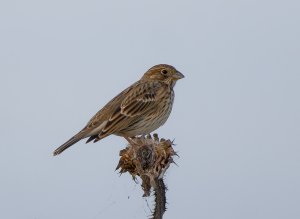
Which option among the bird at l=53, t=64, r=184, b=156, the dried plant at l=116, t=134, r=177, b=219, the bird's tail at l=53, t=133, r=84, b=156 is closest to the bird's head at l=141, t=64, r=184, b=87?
the bird at l=53, t=64, r=184, b=156

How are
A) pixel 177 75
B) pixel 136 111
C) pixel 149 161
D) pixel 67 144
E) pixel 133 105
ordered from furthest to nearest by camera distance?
pixel 177 75 → pixel 133 105 → pixel 136 111 → pixel 67 144 → pixel 149 161

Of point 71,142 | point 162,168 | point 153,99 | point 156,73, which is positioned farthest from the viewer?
point 156,73

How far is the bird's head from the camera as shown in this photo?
459 inches

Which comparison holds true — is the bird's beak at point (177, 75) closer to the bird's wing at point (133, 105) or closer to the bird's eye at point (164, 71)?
the bird's eye at point (164, 71)

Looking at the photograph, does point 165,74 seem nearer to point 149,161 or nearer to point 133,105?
point 133,105

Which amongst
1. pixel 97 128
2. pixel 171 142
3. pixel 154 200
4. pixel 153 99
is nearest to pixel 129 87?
pixel 153 99

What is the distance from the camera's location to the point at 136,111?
10492mm

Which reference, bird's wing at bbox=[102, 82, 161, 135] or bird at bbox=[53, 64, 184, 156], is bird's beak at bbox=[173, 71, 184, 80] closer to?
bird at bbox=[53, 64, 184, 156]

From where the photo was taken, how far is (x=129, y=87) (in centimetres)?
1136

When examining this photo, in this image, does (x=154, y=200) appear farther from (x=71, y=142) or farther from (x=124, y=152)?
(x=71, y=142)

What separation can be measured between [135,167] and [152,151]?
252 mm

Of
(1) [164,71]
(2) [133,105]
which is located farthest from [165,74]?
(2) [133,105]

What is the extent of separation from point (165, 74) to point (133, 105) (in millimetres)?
1341

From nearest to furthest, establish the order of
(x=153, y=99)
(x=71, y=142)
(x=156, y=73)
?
(x=71, y=142)
(x=153, y=99)
(x=156, y=73)
